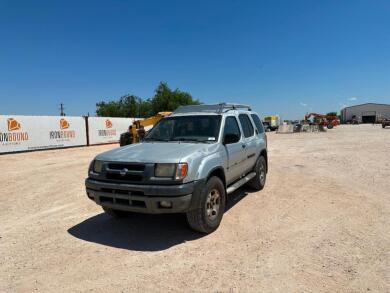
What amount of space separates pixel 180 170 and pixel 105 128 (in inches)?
1013

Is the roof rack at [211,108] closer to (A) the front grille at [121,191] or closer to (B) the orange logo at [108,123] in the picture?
(A) the front grille at [121,191]

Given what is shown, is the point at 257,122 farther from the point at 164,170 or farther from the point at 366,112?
the point at 366,112

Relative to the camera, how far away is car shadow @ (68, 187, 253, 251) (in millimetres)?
4598

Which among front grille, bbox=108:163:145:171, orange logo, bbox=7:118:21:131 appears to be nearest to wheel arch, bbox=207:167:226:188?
front grille, bbox=108:163:145:171

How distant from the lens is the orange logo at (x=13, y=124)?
65.8 ft

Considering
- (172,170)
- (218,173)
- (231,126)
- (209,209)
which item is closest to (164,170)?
(172,170)

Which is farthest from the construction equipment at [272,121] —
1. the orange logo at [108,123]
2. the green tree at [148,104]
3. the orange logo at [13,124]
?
the orange logo at [13,124]

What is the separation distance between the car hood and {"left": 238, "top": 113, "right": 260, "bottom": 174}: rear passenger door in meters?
1.65

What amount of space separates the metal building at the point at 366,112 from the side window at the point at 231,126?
10799 centimetres

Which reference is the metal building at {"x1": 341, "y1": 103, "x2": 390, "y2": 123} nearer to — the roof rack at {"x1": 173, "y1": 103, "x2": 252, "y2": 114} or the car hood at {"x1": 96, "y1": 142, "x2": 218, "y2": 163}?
the roof rack at {"x1": 173, "y1": 103, "x2": 252, "y2": 114}

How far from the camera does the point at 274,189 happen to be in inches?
309

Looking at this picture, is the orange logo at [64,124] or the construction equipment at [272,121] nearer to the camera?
the orange logo at [64,124]

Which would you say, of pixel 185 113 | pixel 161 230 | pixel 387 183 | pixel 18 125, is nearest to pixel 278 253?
pixel 161 230

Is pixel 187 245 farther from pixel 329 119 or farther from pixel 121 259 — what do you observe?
pixel 329 119
